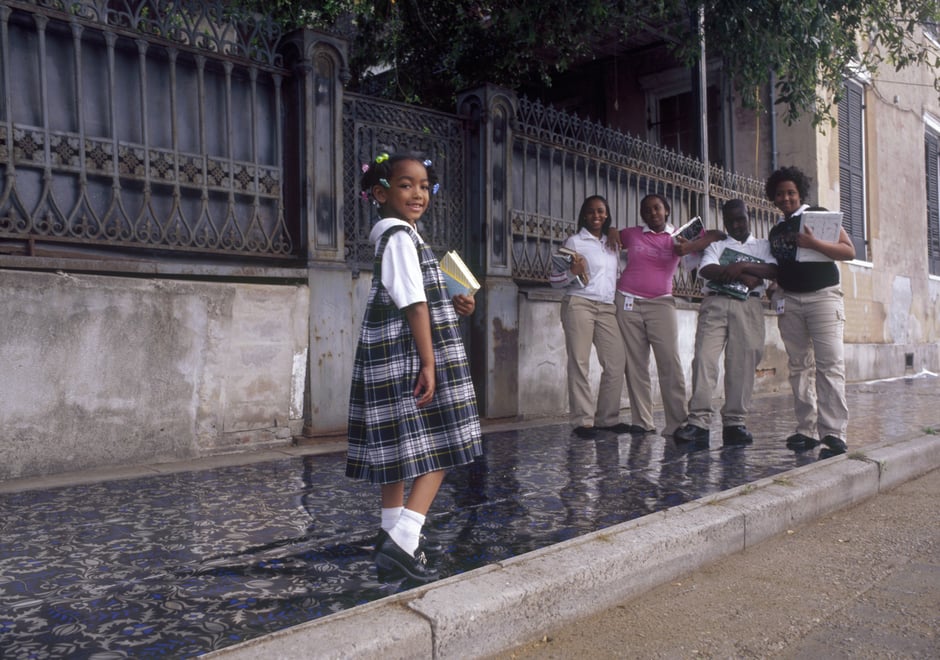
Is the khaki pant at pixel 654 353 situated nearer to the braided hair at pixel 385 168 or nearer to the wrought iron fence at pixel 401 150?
the wrought iron fence at pixel 401 150

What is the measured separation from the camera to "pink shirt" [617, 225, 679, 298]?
620 centimetres

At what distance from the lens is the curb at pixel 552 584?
2168mm

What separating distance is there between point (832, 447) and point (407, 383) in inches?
145

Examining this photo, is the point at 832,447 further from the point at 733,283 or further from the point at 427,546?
the point at 427,546

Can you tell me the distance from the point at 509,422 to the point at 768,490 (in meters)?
3.19

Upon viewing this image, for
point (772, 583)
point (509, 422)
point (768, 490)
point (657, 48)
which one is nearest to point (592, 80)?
point (657, 48)

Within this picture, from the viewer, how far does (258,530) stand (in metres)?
3.39

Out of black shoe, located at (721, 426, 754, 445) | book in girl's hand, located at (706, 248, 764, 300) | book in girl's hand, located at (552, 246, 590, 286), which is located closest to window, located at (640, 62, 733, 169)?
book in girl's hand, located at (552, 246, 590, 286)

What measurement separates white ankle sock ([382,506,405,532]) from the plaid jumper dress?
0.50 feet

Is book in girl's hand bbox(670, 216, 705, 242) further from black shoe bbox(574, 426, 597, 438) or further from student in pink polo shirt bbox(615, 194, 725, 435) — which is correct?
black shoe bbox(574, 426, 597, 438)

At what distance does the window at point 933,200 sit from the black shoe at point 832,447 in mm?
11518

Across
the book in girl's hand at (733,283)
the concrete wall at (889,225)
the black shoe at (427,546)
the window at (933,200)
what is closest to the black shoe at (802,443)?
the book in girl's hand at (733,283)

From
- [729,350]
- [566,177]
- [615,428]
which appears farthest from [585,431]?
[566,177]

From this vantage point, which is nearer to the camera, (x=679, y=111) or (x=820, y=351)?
(x=820, y=351)
